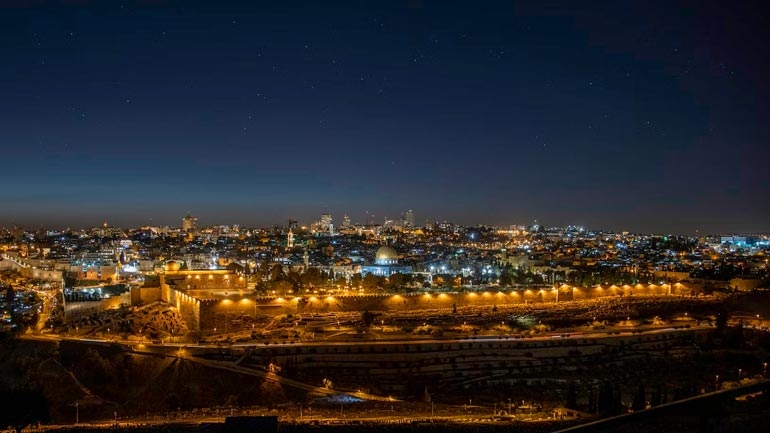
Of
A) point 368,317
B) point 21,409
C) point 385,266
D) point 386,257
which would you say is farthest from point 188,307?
point 386,257

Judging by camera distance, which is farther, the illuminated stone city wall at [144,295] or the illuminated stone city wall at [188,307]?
the illuminated stone city wall at [144,295]

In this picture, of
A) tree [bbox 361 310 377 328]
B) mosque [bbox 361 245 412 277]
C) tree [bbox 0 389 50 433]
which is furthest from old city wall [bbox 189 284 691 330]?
mosque [bbox 361 245 412 277]

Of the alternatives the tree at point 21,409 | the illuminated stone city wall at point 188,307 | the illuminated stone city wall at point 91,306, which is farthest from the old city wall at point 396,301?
the tree at point 21,409

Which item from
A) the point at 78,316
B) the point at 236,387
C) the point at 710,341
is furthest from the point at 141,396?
the point at 710,341

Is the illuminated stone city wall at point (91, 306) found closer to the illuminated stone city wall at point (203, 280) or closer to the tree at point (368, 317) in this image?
the illuminated stone city wall at point (203, 280)

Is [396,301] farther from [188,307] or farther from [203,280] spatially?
[188,307]

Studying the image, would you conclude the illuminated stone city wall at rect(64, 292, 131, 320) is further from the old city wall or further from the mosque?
the mosque
